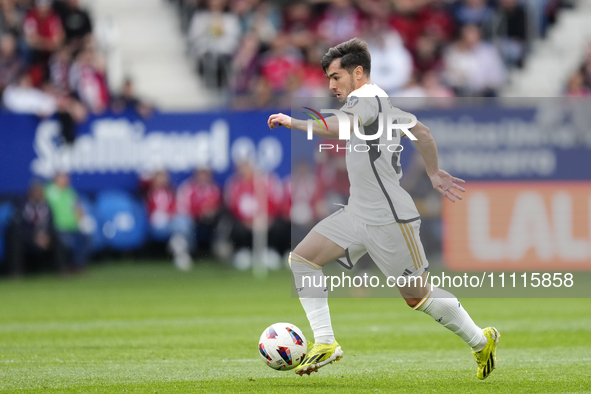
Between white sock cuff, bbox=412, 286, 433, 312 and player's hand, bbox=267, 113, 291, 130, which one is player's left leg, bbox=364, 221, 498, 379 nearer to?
white sock cuff, bbox=412, 286, 433, 312

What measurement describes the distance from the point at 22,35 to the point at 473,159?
29.0 feet

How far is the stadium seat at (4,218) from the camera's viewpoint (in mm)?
15156

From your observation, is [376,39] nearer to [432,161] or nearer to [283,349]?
[432,161]

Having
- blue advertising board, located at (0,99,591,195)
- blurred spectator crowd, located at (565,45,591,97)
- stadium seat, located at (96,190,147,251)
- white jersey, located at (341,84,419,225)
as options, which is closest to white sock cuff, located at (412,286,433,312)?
white jersey, located at (341,84,419,225)

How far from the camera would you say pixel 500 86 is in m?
17.3

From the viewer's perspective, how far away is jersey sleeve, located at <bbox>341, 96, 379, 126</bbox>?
562 centimetres

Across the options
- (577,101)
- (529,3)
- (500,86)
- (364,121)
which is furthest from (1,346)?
(529,3)

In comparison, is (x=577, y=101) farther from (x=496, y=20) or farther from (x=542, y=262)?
(x=496, y=20)

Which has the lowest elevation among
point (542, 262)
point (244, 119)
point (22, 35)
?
point (542, 262)

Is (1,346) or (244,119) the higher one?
(244,119)

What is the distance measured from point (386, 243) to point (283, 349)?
1.01 meters

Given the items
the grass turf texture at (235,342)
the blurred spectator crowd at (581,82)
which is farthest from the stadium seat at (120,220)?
the blurred spectator crowd at (581,82)

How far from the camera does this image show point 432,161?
6.34 m

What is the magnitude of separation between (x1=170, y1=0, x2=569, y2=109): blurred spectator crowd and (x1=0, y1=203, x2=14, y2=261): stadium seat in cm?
426
